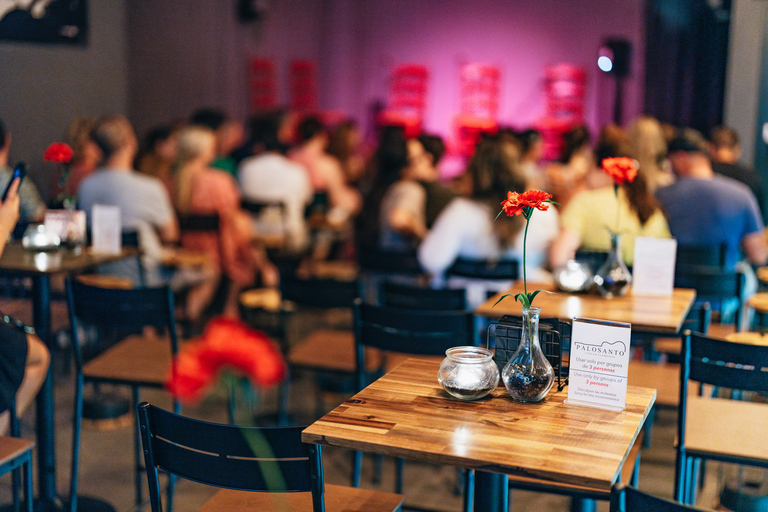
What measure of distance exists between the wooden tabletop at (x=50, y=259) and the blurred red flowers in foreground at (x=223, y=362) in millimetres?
1993

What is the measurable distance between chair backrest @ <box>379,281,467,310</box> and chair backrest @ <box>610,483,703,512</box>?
1.76 m

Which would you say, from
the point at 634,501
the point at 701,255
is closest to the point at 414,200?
the point at 701,255

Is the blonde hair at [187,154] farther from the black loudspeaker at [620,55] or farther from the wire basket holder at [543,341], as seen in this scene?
the black loudspeaker at [620,55]

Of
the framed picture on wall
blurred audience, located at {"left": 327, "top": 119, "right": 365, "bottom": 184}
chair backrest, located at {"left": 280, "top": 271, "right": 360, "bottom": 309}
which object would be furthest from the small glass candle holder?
blurred audience, located at {"left": 327, "top": 119, "right": 365, "bottom": 184}

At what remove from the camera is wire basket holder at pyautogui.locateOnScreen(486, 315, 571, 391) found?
73.9 inches

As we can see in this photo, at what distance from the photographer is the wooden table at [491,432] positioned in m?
1.44

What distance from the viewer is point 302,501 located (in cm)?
190

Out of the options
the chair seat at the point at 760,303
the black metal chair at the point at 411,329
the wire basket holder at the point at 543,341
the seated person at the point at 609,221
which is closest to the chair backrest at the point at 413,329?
the black metal chair at the point at 411,329

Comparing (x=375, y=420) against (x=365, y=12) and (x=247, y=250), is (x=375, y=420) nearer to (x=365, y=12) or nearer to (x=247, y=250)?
(x=247, y=250)

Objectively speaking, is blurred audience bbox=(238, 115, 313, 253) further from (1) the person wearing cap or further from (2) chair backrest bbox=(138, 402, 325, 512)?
(2) chair backrest bbox=(138, 402, 325, 512)

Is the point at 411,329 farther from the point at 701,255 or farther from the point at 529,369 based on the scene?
the point at 701,255

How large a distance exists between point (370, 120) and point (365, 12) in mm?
1430

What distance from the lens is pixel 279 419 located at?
375 cm

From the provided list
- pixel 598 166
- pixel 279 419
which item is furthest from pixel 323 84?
pixel 279 419
